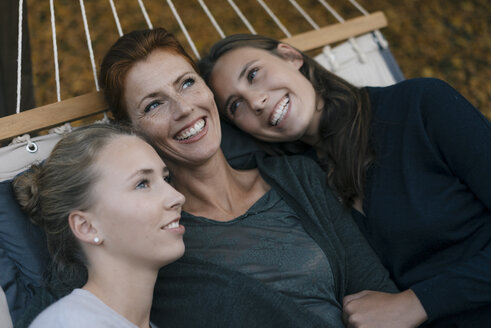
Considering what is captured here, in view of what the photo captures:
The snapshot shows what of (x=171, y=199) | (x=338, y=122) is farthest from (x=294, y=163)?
(x=171, y=199)

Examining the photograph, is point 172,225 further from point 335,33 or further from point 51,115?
point 335,33

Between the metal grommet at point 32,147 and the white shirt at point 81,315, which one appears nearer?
the white shirt at point 81,315

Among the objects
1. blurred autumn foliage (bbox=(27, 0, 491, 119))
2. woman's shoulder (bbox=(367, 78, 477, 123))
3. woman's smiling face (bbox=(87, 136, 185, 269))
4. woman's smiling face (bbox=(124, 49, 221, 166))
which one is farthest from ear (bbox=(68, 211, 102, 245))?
blurred autumn foliage (bbox=(27, 0, 491, 119))

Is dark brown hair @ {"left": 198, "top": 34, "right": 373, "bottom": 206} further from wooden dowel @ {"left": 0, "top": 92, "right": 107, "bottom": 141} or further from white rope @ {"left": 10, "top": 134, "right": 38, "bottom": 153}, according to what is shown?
white rope @ {"left": 10, "top": 134, "right": 38, "bottom": 153}

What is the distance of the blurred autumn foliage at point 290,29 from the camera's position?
10.4ft

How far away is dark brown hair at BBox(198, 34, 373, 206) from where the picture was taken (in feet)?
4.50

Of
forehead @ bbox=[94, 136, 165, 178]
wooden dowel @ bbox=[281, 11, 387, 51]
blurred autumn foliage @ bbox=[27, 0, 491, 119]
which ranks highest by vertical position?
forehead @ bbox=[94, 136, 165, 178]

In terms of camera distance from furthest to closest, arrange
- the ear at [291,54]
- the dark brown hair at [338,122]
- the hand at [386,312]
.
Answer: the ear at [291,54] → the dark brown hair at [338,122] → the hand at [386,312]

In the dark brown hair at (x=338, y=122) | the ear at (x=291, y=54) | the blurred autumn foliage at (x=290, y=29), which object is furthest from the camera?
the blurred autumn foliage at (x=290, y=29)

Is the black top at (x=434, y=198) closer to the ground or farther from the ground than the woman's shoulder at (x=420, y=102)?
closer to the ground

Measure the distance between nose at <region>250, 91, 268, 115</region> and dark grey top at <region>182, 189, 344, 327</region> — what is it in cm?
28

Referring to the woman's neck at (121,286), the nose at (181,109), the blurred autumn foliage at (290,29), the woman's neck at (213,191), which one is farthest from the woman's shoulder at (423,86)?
the blurred autumn foliage at (290,29)

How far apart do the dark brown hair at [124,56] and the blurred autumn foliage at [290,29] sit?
1855 mm

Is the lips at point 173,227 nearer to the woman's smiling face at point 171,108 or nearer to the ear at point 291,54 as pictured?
the woman's smiling face at point 171,108
